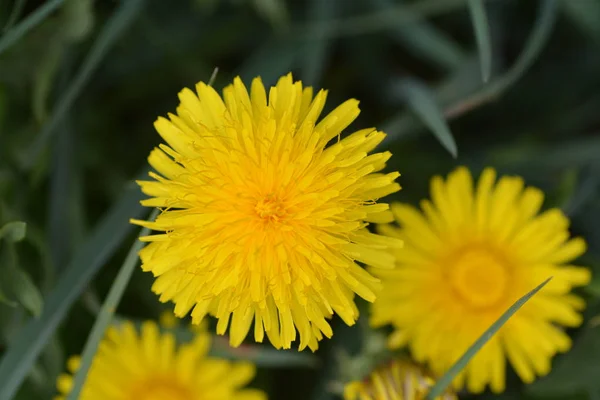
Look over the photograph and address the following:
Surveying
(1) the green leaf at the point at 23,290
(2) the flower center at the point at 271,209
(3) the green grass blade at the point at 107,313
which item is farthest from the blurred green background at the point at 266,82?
(2) the flower center at the point at 271,209

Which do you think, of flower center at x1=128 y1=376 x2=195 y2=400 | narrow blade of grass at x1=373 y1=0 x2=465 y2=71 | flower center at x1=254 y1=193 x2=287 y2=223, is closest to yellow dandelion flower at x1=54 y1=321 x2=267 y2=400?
flower center at x1=128 y1=376 x2=195 y2=400

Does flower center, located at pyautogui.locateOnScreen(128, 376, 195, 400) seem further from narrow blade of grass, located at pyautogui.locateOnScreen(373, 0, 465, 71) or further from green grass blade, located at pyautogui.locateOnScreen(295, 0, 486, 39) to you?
narrow blade of grass, located at pyautogui.locateOnScreen(373, 0, 465, 71)

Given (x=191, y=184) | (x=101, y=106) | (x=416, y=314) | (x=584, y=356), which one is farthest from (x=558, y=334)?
(x=101, y=106)

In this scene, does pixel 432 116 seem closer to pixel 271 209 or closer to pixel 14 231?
pixel 271 209

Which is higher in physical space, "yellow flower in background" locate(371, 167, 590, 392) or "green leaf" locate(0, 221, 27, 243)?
"yellow flower in background" locate(371, 167, 590, 392)

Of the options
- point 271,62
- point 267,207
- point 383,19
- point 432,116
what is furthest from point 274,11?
point 267,207

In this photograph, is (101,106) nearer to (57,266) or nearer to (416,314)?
(57,266)

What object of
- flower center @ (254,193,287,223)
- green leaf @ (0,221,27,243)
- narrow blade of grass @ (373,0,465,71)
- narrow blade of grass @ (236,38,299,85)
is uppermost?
narrow blade of grass @ (373,0,465,71)
